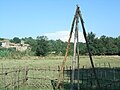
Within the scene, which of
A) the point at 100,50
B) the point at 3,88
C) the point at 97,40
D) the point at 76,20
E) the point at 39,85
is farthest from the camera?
the point at 97,40

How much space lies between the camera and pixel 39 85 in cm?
1495

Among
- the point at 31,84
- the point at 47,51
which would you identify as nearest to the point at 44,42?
the point at 47,51

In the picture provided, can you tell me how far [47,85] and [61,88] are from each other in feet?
4.91

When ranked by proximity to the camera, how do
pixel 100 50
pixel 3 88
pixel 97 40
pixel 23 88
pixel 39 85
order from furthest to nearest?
pixel 97 40 < pixel 100 50 < pixel 39 85 < pixel 23 88 < pixel 3 88

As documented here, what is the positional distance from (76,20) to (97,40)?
8309 cm

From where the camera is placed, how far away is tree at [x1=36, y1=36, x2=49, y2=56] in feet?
240

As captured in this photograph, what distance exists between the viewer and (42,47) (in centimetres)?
7375

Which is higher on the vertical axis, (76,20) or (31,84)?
(76,20)

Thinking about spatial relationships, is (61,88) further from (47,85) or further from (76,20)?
(76,20)

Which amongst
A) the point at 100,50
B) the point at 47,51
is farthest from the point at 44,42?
the point at 100,50

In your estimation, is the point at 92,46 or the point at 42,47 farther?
the point at 92,46

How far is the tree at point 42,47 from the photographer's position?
2877 inches

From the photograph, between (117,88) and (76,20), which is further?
(117,88)

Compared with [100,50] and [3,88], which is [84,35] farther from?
[100,50]
